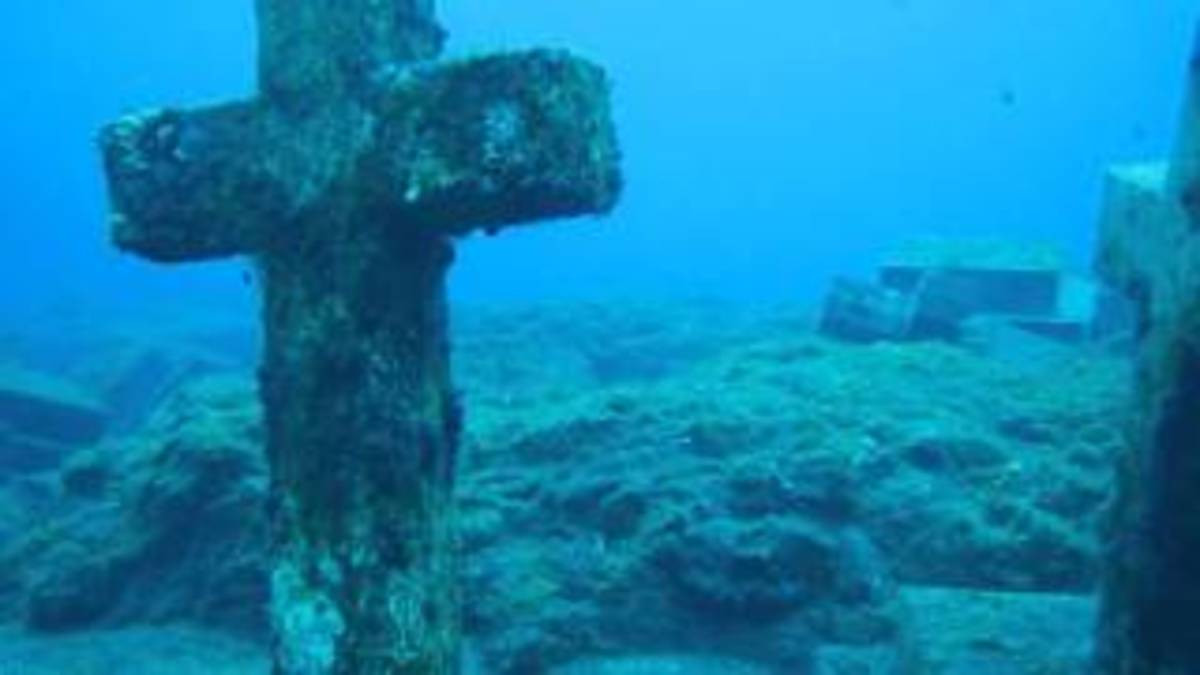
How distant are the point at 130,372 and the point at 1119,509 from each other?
21706mm

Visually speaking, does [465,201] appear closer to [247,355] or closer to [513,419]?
[513,419]

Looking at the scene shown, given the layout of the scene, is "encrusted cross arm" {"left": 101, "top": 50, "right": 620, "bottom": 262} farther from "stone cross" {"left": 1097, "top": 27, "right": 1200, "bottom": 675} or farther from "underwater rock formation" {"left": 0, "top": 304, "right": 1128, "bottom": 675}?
"underwater rock formation" {"left": 0, "top": 304, "right": 1128, "bottom": 675}

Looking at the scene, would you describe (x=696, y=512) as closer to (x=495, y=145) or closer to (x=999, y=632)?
(x=999, y=632)

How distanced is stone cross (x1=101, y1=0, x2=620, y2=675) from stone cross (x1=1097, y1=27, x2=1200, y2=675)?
1.65 m

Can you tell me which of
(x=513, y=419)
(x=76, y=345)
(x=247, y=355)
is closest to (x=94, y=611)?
(x=513, y=419)

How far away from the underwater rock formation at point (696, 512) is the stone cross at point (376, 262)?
280 centimetres

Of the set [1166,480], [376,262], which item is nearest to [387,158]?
[376,262]

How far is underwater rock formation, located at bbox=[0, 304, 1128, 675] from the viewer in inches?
289

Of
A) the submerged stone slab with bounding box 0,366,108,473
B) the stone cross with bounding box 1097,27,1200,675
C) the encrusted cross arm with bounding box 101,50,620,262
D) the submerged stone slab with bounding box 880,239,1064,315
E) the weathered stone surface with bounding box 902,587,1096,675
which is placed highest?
the encrusted cross arm with bounding box 101,50,620,262

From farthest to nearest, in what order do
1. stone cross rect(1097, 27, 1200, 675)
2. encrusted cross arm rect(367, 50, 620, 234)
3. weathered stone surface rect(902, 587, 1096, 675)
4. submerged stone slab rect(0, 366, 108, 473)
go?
submerged stone slab rect(0, 366, 108, 473), weathered stone surface rect(902, 587, 1096, 675), stone cross rect(1097, 27, 1200, 675), encrusted cross arm rect(367, 50, 620, 234)

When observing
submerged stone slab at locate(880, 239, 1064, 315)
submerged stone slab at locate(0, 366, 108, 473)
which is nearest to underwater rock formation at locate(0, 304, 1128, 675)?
submerged stone slab at locate(0, 366, 108, 473)

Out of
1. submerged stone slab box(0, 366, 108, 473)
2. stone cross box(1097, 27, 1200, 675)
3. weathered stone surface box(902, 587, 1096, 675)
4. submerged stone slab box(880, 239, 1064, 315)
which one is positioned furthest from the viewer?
submerged stone slab box(880, 239, 1064, 315)

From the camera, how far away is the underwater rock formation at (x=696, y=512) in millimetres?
7336

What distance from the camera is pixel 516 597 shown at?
7684 millimetres
